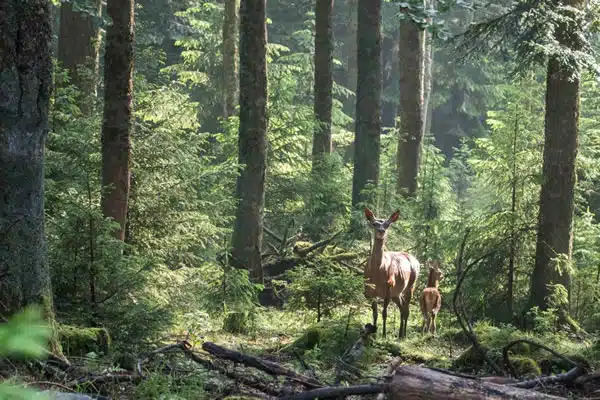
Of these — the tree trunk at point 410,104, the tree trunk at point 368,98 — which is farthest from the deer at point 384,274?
the tree trunk at point 410,104

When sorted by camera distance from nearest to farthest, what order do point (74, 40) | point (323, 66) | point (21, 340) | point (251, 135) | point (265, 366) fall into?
1. point (21, 340)
2. point (265, 366)
3. point (251, 135)
4. point (74, 40)
5. point (323, 66)

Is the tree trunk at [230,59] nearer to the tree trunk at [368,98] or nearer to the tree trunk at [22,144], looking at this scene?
the tree trunk at [368,98]

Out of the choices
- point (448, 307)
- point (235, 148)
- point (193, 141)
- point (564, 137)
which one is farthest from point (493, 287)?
point (235, 148)

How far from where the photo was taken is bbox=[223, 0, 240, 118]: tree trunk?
23688 millimetres

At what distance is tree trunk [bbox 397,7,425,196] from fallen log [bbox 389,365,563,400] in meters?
15.2

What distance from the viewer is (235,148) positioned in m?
19.4

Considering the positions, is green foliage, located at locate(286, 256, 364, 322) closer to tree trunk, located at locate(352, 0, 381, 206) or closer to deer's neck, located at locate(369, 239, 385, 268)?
deer's neck, located at locate(369, 239, 385, 268)

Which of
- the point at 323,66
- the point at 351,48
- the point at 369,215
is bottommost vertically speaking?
the point at 369,215

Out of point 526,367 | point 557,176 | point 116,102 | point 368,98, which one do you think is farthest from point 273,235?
point 526,367

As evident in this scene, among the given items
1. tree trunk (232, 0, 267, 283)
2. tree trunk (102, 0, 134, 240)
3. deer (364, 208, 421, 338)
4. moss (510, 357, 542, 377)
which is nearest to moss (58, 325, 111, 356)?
tree trunk (102, 0, 134, 240)

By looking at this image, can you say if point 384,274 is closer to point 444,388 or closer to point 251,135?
point 251,135

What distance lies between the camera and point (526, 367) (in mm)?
7195

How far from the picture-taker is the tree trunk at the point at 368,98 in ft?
61.2

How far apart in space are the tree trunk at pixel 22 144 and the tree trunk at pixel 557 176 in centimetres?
787
